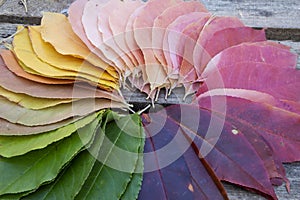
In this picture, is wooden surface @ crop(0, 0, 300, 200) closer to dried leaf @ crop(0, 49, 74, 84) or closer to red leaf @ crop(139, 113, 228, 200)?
dried leaf @ crop(0, 49, 74, 84)

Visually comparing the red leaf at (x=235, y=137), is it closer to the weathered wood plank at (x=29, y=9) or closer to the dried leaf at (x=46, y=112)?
the dried leaf at (x=46, y=112)

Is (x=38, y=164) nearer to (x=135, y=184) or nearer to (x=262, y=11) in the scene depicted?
(x=135, y=184)

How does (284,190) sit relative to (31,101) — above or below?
below

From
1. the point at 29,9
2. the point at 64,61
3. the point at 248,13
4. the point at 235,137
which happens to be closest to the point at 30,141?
the point at 64,61

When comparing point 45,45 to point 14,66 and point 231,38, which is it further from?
point 231,38

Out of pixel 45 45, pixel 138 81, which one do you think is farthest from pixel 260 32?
pixel 45 45

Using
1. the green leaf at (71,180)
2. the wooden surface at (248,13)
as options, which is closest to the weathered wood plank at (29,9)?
the wooden surface at (248,13)
